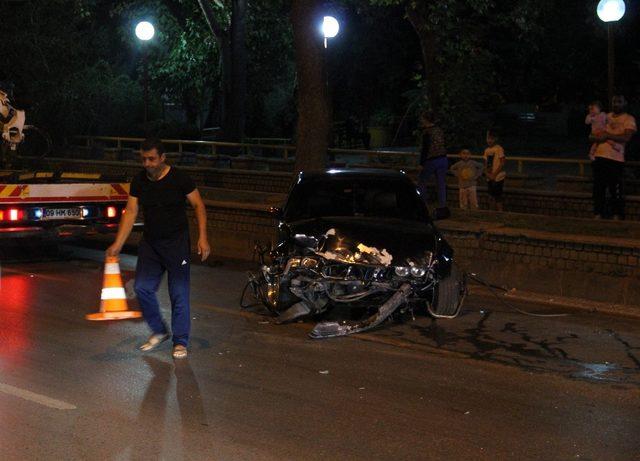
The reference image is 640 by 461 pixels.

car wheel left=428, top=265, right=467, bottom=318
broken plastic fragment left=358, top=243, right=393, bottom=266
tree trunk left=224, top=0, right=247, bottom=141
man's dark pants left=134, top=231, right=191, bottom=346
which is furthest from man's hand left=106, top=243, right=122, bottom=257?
tree trunk left=224, top=0, right=247, bottom=141

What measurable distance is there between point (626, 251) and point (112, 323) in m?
5.60

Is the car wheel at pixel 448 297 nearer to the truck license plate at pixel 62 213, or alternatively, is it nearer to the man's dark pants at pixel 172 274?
the man's dark pants at pixel 172 274

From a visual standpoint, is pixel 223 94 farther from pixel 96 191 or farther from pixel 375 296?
pixel 375 296

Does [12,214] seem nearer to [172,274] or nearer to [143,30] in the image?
[172,274]

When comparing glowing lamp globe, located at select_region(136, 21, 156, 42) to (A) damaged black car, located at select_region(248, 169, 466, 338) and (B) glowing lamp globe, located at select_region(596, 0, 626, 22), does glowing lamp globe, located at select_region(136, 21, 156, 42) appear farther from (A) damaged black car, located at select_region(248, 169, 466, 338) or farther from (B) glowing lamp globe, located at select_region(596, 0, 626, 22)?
(A) damaged black car, located at select_region(248, 169, 466, 338)

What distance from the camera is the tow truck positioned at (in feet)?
46.8

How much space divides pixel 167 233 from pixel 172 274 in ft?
1.16

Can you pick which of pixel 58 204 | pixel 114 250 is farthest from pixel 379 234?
pixel 58 204

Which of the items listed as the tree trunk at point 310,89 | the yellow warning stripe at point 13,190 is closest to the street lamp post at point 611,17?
the tree trunk at point 310,89

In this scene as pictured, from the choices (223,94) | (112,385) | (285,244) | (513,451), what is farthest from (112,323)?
(223,94)

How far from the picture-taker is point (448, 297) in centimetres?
1034

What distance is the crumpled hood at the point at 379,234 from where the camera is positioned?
9.82 metres

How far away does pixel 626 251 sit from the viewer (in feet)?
37.0

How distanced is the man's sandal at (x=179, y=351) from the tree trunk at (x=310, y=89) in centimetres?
894
